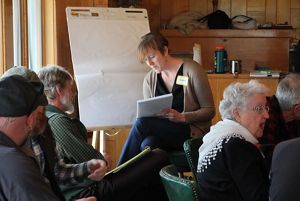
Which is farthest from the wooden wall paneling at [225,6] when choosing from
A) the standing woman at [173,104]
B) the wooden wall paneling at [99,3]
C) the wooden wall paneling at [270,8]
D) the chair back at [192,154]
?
the chair back at [192,154]

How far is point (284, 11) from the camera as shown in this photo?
6.80 m

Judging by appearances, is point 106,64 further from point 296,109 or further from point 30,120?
point 30,120

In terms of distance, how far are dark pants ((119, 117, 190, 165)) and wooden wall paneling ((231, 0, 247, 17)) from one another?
3.45 meters

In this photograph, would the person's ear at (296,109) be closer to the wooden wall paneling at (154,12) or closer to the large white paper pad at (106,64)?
the large white paper pad at (106,64)

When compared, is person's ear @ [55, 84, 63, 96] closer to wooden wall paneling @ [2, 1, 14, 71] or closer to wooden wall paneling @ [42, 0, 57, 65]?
wooden wall paneling @ [2, 1, 14, 71]

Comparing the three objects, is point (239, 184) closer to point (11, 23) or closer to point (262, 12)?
point (11, 23)

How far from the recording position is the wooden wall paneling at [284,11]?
6789 millimetres

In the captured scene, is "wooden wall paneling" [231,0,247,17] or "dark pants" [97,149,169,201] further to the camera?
"wooden wall paneling" [231,0,247,17]

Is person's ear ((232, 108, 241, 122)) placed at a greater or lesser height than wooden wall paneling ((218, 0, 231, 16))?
lesser

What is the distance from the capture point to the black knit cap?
1658mm

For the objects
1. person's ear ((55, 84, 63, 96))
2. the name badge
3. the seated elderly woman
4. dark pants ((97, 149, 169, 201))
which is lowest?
dark pants ((97, 149, 169, 201))

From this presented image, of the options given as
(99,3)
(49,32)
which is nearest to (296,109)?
(49,32)

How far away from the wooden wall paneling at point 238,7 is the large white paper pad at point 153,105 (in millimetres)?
3497

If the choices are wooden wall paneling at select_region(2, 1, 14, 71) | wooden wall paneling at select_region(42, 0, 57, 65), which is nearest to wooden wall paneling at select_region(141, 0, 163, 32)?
wooden wall paneling at select_region(42, 0, 57, 65)
